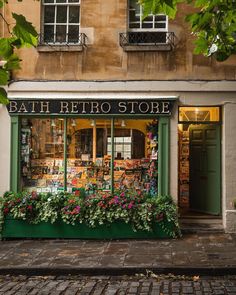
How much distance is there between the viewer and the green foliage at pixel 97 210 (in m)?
10.4

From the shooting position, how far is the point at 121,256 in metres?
8.96

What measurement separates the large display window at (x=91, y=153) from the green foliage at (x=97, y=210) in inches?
26.1

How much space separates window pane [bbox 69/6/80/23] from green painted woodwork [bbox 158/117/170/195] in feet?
10.3

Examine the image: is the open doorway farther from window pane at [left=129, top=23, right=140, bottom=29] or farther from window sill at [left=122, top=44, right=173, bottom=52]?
window pane at [left=129, top=23, right=140, bottom=29]

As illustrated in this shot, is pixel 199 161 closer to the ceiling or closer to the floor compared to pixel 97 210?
closer to the ceiling

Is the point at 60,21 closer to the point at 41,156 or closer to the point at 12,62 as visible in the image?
the point at 41,156

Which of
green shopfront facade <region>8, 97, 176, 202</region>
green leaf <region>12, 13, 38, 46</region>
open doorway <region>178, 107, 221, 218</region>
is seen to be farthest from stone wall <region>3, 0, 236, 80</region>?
green leaf <region>12, 13, 38, 46</region>

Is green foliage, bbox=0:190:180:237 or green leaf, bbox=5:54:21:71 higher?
green leaf, bbox=5:54:21:71

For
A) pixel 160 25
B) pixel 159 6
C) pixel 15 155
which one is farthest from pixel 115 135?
pixel 159 6

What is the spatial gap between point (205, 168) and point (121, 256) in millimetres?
3813

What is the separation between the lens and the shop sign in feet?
36.0

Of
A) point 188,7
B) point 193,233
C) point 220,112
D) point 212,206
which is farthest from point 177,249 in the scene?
point 188,7

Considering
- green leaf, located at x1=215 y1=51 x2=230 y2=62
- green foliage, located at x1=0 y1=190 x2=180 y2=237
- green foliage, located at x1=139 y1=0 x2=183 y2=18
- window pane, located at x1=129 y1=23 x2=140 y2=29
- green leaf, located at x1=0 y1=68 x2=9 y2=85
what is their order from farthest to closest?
window pane, located at x1=129 y1=23 x2=140 y2=29
green foliage, located at x1=0 y1=190 x2=180 y2=237
green leaf, located at x1=215 y1=51 x2=230 y2=62
green foliage, located at x1=139 y1=0 x2=183 y2=18
green leaf, located at x1=0 y1=68 x2=9 y2=85

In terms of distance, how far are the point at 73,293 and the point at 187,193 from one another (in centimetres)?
578
